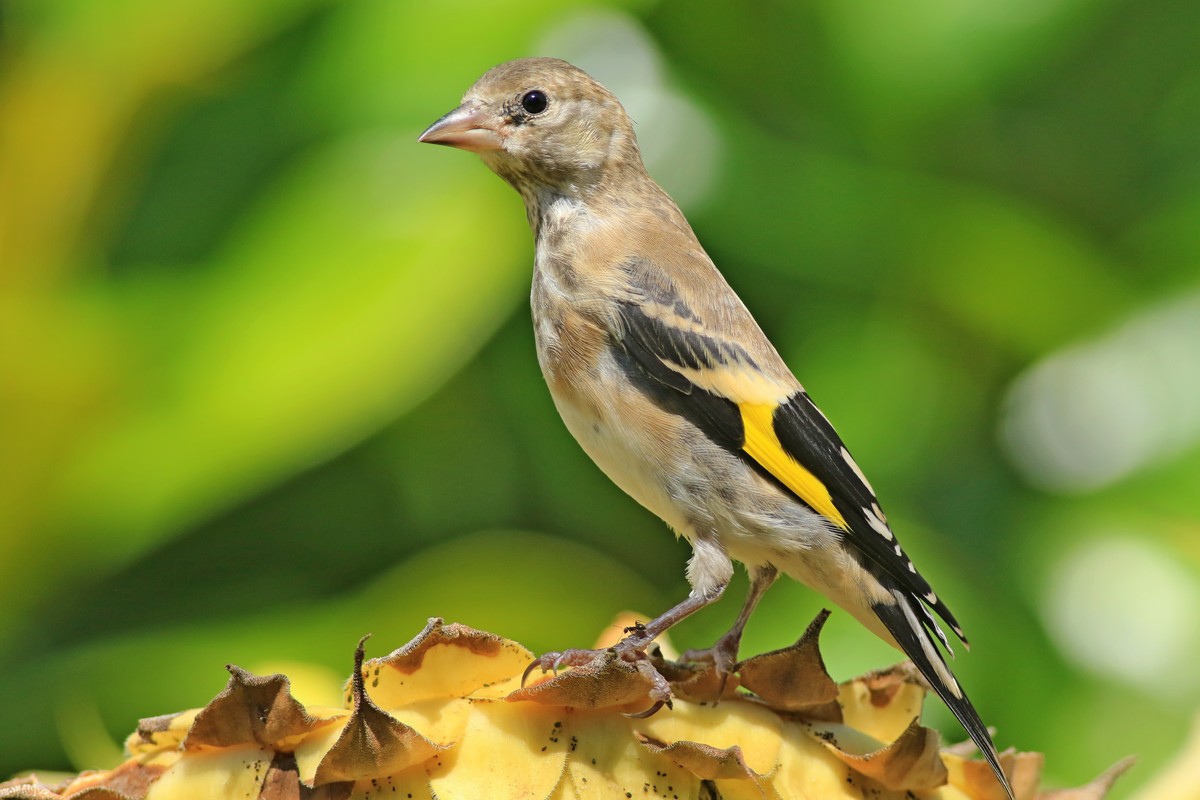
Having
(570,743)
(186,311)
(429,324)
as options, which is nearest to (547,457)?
(429,324)

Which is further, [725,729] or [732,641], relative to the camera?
[732,641]

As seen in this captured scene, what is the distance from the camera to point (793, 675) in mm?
1051

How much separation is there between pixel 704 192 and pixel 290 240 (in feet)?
2.57

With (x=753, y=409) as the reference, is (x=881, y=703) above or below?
below

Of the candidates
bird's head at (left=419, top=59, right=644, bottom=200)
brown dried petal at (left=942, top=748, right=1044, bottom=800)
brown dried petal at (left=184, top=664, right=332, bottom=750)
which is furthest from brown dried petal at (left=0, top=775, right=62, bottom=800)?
bird's head at (left=419, top=59, right=644, bottom=200)

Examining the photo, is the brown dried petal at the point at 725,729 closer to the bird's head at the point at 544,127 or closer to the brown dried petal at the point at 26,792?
the brown dried petal at the point at 26,792

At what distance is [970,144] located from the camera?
2498 mm

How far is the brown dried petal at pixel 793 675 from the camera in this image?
1042 millimetres

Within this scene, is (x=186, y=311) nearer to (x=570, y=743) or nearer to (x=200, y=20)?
(x=200, y=20)

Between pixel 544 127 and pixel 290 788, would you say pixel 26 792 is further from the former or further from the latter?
pixel 544 127

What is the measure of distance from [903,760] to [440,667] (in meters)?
0.37

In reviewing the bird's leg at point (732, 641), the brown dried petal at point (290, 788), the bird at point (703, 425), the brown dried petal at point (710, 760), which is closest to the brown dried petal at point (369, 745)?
the brown dried petal at point (290, 788)

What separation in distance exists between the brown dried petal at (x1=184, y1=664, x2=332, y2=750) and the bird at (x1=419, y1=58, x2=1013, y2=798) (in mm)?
591

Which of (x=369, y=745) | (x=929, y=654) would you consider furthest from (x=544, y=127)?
(x=369, y=745)
